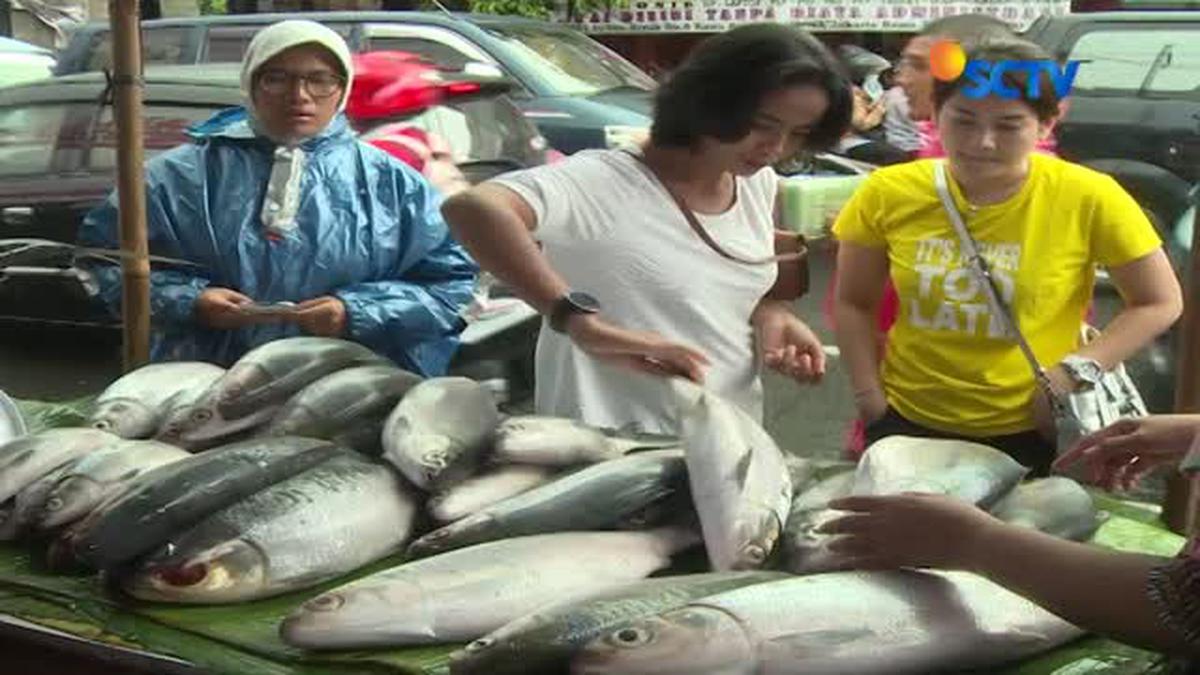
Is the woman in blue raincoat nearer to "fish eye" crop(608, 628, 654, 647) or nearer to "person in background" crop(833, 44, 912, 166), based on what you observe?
"fish eye" crop(608, 628, 654, 647)

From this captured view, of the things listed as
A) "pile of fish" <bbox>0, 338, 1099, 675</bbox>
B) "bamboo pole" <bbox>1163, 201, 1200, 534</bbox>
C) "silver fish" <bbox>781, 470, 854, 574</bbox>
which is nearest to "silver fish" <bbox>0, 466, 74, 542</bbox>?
"pile of fish" <bbox>0, 338, 1099, 675</bbox>

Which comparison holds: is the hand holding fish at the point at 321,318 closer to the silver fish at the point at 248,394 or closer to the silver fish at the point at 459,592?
the silver fish at the point at 248,394

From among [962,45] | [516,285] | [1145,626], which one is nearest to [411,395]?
[516,285]

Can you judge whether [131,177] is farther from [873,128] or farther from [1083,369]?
[873,128]

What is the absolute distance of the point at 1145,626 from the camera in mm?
1490

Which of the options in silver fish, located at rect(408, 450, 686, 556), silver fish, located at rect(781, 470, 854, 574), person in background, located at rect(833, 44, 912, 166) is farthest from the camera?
person in background, located at rect(833, 44, 912, 166)

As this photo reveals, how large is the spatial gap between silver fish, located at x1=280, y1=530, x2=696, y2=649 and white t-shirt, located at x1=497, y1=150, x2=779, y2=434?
2.44 feet

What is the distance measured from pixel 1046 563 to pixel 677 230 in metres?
1.17

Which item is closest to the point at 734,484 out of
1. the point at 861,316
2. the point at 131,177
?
the point at 861,316

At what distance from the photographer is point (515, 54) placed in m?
9.35

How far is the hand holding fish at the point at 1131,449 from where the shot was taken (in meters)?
2.04

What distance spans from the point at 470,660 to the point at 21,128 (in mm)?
6805

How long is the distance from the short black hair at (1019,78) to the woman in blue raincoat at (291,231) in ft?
3.68

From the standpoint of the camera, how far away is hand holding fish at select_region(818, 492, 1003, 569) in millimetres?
1603
